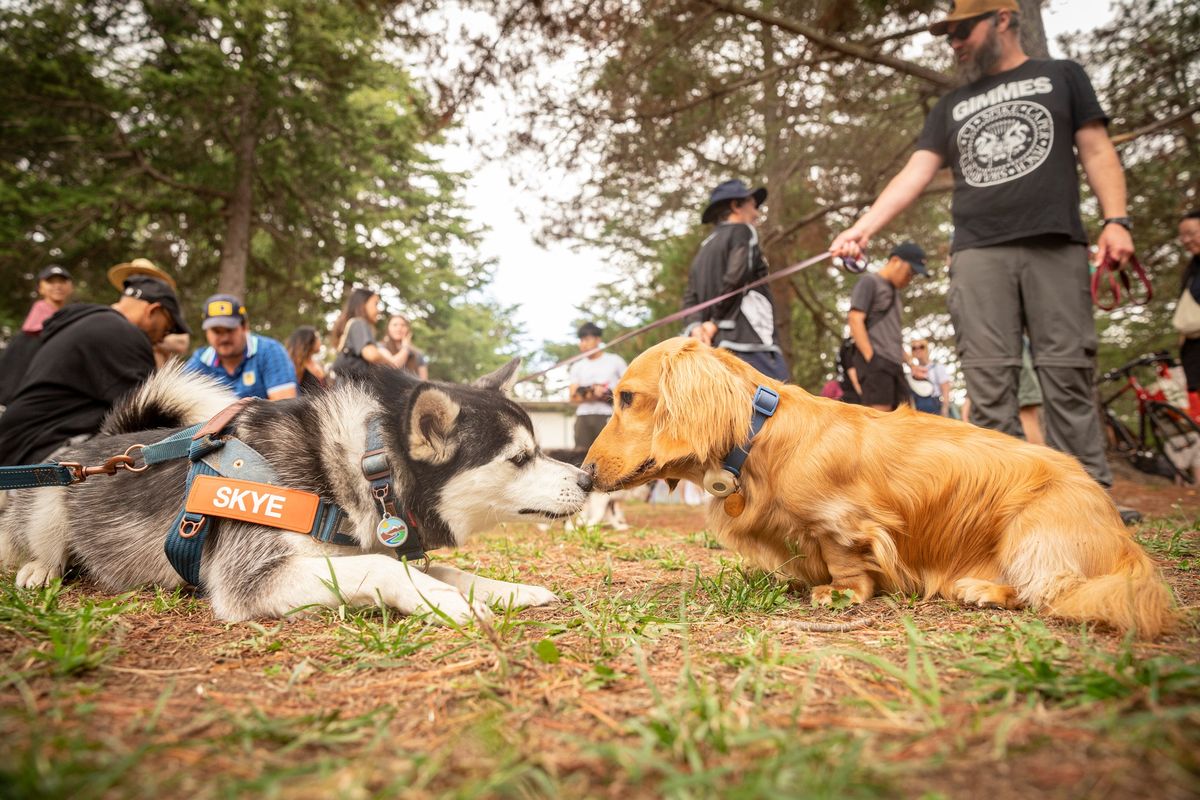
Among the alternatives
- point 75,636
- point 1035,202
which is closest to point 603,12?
point 1035,202

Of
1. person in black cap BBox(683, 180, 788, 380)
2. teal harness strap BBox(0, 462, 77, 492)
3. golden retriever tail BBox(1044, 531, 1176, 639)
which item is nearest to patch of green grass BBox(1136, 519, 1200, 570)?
golden retriever tail BBox(1044, 531, 1176, 639)

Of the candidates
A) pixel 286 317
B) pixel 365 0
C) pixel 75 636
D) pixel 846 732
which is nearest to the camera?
pixel 846 732

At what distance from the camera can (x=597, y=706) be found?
140 centimetres

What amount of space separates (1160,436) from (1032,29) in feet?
23.2

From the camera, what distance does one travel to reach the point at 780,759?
1.04 m

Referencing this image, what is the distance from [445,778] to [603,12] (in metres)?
7.61

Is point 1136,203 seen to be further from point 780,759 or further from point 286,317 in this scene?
point 286,317

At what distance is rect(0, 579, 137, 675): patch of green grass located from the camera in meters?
1.62

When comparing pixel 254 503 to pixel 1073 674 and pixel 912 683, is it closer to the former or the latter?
pixel 912 683

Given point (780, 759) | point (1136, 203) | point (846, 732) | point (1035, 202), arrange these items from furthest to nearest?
point (1136, 203)
point (1035, 202)
point (846, 732)
point (780, 759)

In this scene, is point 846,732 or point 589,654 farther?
point 589,654

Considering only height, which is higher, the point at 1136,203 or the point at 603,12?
the point at 603,12

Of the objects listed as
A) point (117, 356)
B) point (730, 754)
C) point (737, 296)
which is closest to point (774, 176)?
point (737, 296)

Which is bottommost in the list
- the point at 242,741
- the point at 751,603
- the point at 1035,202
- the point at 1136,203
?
the point at 751,603
